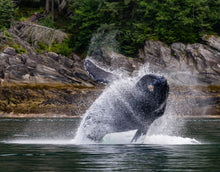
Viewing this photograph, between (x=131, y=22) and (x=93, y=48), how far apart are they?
758cm

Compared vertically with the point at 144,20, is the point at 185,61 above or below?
below

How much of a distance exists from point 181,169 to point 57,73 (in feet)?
140

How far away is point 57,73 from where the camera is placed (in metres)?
53.2

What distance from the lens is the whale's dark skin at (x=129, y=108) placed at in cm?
1585

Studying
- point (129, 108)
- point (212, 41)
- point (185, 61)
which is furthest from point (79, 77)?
point (129, 108)

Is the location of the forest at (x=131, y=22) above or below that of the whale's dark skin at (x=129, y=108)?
below

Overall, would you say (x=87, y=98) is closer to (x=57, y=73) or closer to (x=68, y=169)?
(x=57, y=73)

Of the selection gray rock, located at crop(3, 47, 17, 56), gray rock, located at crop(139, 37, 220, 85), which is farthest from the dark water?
gray rock, located at crop(139, 37, 220, 85)

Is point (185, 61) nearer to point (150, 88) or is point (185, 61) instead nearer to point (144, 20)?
point (144, 20)

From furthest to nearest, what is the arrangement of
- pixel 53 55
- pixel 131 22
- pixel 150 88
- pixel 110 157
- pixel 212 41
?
1. pixel 131 22
2. pixel 212 41
3. pixel 53 55
4. pixel 150 88
5. pixel 110 157

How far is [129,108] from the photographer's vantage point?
17156 millimetres

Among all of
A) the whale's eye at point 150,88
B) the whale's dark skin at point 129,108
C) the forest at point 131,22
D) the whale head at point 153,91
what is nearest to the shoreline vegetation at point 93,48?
the forest at point 131,22

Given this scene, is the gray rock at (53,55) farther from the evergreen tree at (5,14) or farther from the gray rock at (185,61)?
the gray rock at (185,61)

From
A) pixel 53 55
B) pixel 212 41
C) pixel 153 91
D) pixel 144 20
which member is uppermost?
pixel 153 91
